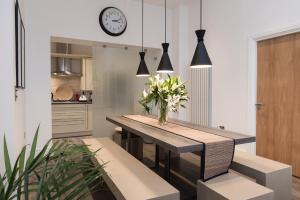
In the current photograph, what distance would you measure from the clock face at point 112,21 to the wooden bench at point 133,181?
271 cm

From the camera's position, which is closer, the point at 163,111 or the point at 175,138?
the point at 175,138

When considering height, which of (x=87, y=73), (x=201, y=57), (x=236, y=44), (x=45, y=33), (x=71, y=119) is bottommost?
(x=71, y=119)

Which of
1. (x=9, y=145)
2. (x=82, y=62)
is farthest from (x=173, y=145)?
(x=82, y=62)

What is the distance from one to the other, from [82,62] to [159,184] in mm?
5301

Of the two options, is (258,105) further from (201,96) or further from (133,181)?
(133,181)

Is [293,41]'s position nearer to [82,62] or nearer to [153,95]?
[153,95]

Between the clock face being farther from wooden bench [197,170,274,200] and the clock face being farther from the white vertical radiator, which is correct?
wooden bench [197,170,274,200]

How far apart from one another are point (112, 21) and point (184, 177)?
3.17m

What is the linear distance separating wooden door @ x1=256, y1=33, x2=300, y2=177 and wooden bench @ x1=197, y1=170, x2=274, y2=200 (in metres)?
1.61

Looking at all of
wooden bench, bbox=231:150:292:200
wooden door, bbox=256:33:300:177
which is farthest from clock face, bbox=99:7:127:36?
wooden bench, bbox=231:150:292:200

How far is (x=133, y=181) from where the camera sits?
5.98ft

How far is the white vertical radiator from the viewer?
4.36 meters

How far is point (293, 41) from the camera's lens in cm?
296

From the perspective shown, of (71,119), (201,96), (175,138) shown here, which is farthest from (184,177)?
(71,119)
